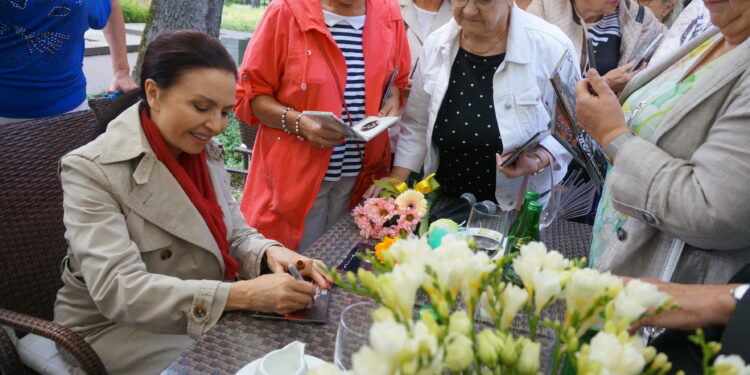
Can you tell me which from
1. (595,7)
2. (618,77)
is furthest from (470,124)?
(595,7)

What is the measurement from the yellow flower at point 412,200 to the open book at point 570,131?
52 cm

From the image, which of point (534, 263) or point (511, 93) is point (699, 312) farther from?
point (511, 93)

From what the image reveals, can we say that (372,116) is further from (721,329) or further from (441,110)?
(721,329)

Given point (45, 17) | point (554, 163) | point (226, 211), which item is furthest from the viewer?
point (45, 17)

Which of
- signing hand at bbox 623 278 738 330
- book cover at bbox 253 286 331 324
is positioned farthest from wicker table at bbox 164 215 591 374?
signing hand at bbox 623 278 738 330

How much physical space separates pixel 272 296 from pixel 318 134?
0.97 metres

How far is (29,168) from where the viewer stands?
5.66 feet

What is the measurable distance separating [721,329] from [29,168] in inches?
80.2

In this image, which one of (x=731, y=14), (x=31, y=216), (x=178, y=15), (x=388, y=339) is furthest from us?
(x=178, y=15)

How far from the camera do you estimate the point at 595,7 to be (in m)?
2.90

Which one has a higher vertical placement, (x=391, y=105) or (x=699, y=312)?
(x=699, y=312)

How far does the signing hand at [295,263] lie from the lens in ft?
5.19

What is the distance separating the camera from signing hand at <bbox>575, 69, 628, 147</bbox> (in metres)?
1.40

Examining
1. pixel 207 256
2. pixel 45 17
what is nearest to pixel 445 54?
pixel 207 256
